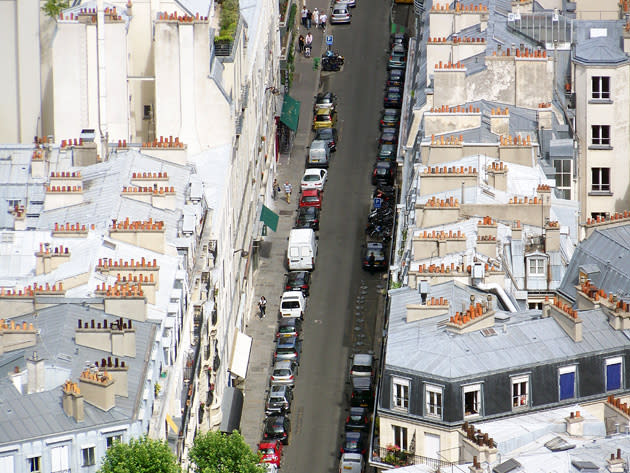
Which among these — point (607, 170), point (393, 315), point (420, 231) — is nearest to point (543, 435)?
point (393, 315)

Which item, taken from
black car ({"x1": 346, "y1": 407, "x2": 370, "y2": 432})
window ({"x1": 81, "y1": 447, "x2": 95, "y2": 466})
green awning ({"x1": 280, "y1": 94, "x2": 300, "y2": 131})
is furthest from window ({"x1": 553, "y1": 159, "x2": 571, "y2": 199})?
window ({"x1": 81, "y1": 447, "x2": 95, "y2": 466})

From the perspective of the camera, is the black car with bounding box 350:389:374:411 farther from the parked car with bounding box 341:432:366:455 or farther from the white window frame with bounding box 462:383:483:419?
the white window frame with bounding box 462:383:483:419

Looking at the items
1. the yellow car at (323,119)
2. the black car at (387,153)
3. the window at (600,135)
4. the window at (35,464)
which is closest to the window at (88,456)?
the window at (35,464)

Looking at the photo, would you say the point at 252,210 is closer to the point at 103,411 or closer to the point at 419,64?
the point at 419,64

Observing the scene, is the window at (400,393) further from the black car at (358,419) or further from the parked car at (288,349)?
the parked car at (288,349)

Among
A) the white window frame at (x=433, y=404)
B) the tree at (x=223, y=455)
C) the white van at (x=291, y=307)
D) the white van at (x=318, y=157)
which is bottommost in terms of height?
the tree at (x=223, y=455)
